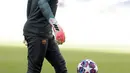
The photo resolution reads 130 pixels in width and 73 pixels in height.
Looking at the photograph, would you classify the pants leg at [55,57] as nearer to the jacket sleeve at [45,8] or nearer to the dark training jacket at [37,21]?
the dark training jacket at [37,21]

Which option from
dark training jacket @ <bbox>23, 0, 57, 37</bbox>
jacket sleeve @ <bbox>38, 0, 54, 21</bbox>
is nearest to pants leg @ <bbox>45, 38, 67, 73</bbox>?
dark training jacket @ <bbox>23, 0, 57, 37</bbox>

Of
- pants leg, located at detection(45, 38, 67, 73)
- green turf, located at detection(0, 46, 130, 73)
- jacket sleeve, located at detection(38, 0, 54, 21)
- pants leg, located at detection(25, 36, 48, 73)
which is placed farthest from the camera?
green turf, located at detection(0, 46, 130, 73)

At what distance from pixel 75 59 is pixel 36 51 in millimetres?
3232

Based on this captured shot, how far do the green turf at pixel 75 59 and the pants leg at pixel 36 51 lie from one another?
267cm

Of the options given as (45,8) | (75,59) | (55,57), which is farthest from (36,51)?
(75,59)

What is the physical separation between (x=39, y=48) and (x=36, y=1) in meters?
0.33

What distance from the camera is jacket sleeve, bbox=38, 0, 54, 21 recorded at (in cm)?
284

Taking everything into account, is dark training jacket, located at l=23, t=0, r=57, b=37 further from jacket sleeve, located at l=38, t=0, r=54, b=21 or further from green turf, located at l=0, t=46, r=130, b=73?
green turf, located at l=0, t=46, r=130, b=73

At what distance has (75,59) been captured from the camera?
623 centimetres

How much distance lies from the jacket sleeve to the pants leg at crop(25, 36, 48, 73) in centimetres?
25

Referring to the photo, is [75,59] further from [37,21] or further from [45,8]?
[45,8]

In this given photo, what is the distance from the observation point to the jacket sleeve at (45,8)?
284 cm

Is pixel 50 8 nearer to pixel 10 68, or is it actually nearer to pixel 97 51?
pixel 10 68

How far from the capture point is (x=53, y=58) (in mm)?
3170
